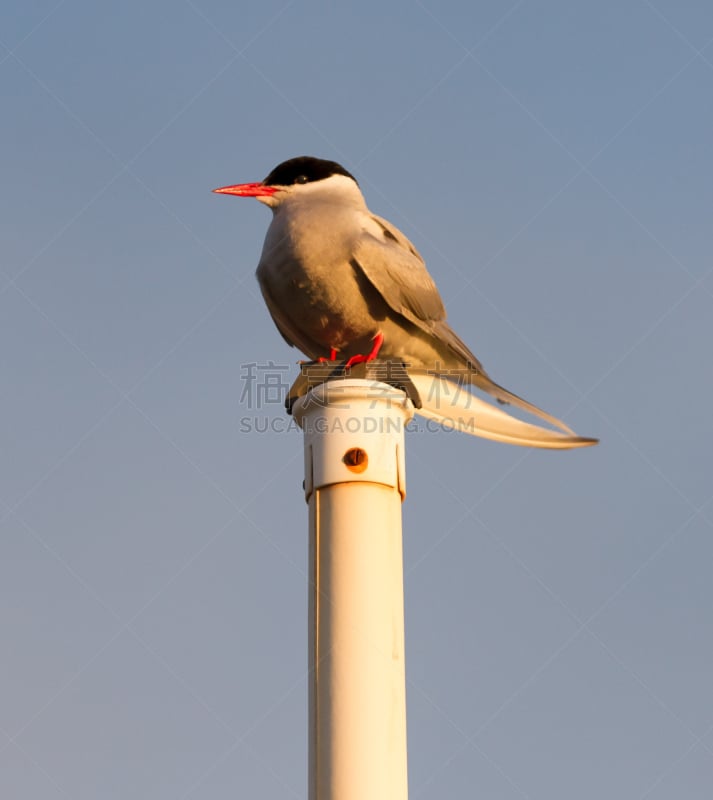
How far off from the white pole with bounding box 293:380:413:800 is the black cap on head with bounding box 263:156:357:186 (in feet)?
8.42

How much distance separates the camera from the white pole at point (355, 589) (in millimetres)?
5688

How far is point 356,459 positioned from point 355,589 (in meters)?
0.66

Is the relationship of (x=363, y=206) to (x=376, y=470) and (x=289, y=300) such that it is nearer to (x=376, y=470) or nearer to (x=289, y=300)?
(x=289, y=300)

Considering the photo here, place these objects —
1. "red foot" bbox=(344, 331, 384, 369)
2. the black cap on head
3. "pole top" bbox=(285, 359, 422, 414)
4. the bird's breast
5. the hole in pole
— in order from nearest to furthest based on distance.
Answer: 1. the hole in pole
2. "pole top" bbox=(285, 359, 422, 414)
3. "red foot" bbox=(344, 331, 384, 369)
4. the bird's breast
5. the black cap on head

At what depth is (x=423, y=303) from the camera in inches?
324

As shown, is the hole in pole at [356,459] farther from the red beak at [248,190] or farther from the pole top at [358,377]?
the red beak at [248,190]

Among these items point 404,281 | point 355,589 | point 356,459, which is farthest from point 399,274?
point 355,589

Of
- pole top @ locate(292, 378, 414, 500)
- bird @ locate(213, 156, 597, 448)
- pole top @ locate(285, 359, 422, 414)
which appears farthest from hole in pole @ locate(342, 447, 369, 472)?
bird @ locate(213, 156, 597, 448)

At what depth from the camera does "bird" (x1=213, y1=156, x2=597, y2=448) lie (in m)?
7.99

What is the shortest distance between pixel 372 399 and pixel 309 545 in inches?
31.7

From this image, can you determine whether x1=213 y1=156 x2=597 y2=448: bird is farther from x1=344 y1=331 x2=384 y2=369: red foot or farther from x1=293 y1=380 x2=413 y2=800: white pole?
x1=293 y1=380 x2=413 y2=800: white pole

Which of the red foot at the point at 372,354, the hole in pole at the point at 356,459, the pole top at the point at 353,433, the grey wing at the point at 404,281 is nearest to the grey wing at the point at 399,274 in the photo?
the grey wing at the point at 404,281

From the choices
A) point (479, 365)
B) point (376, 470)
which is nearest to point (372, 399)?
point (376, 470)

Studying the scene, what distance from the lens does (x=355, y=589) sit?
597cm
